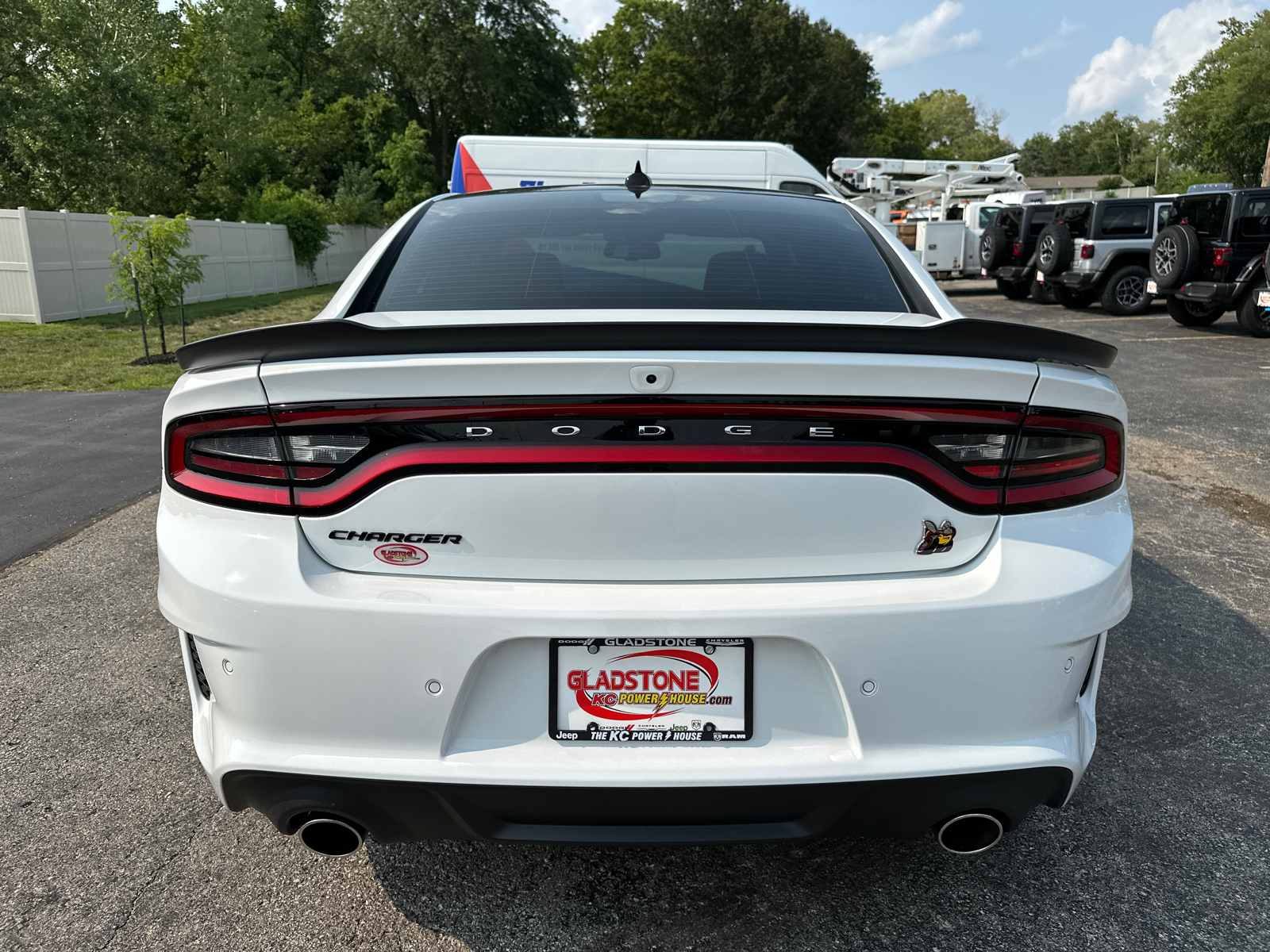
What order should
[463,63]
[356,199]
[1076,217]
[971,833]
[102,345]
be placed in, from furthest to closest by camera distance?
1. [463,63]
2. [356,199]
3. [1076,217]
4. [102,345]
5. [971,833]

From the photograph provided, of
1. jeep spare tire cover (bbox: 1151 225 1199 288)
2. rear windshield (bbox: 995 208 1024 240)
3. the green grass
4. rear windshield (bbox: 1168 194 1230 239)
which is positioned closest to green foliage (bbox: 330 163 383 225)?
the green grass

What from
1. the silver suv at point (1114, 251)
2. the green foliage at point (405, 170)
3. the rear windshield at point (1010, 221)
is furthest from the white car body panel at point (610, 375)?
the green foliage at point (405, 170)

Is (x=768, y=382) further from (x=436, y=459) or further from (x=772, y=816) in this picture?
(x=772, y=816)

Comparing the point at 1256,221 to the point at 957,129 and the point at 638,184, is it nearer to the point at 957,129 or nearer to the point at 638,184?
the point at 638,184

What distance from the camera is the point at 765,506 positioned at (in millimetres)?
1756

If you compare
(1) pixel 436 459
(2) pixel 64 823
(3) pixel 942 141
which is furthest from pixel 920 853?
(3) pixel 942 141

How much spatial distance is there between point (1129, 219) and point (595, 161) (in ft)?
41.2

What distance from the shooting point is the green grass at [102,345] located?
11.4m

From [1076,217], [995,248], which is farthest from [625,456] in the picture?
[995,248]

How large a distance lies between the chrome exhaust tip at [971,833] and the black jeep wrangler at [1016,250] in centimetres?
1999

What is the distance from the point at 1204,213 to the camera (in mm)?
14422

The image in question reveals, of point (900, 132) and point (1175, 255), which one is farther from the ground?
point (900, 132)

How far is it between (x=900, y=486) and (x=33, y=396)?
1070cm

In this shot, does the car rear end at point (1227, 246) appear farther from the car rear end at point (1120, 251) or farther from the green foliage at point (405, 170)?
the green foliage at point (405, 170)
